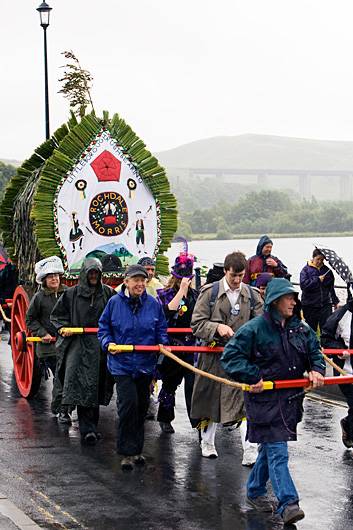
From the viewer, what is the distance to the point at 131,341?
934cm

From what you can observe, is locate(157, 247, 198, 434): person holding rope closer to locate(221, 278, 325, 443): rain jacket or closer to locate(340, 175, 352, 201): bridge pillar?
locate(221, 278, 325, 443): rain jacket

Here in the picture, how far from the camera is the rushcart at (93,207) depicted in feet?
43.2

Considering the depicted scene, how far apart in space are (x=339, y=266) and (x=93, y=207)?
404 centimetres

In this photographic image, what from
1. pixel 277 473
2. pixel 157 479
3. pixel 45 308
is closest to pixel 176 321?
pixel 45 308

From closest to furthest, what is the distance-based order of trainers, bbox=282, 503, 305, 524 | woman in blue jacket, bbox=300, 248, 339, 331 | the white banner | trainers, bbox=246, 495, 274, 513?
trainers, bbox=282, 503, 305, 524 → trainers, bbox=246, 495, 274, 513 → the white banner → woman in blue jacket, bbox=300, 248, 339, 331

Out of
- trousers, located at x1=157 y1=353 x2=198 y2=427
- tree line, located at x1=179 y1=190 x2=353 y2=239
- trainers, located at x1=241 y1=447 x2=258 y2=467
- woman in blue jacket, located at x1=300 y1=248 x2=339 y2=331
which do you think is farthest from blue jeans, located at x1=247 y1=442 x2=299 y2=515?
tree line, located at x1=179 y1=190 x2=353 y2=239

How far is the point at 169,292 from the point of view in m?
10.8

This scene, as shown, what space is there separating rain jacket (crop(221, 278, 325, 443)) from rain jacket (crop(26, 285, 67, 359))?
13.8 ft

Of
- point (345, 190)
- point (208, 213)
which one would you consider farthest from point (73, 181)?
point (345, 190)

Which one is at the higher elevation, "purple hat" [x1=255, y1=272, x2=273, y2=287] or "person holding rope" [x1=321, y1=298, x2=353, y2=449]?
"purple hat" [x1=255, y1=272, x2=273, y2=287]

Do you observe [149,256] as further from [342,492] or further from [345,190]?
[345,190]

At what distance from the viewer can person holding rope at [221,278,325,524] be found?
7.61 metres

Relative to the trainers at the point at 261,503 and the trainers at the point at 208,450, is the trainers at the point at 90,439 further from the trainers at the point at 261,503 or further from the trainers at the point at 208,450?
the trainers at the point at 261,503

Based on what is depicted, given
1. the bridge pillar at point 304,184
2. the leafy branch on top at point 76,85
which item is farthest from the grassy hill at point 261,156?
the leafy branch on top at point 76,85
